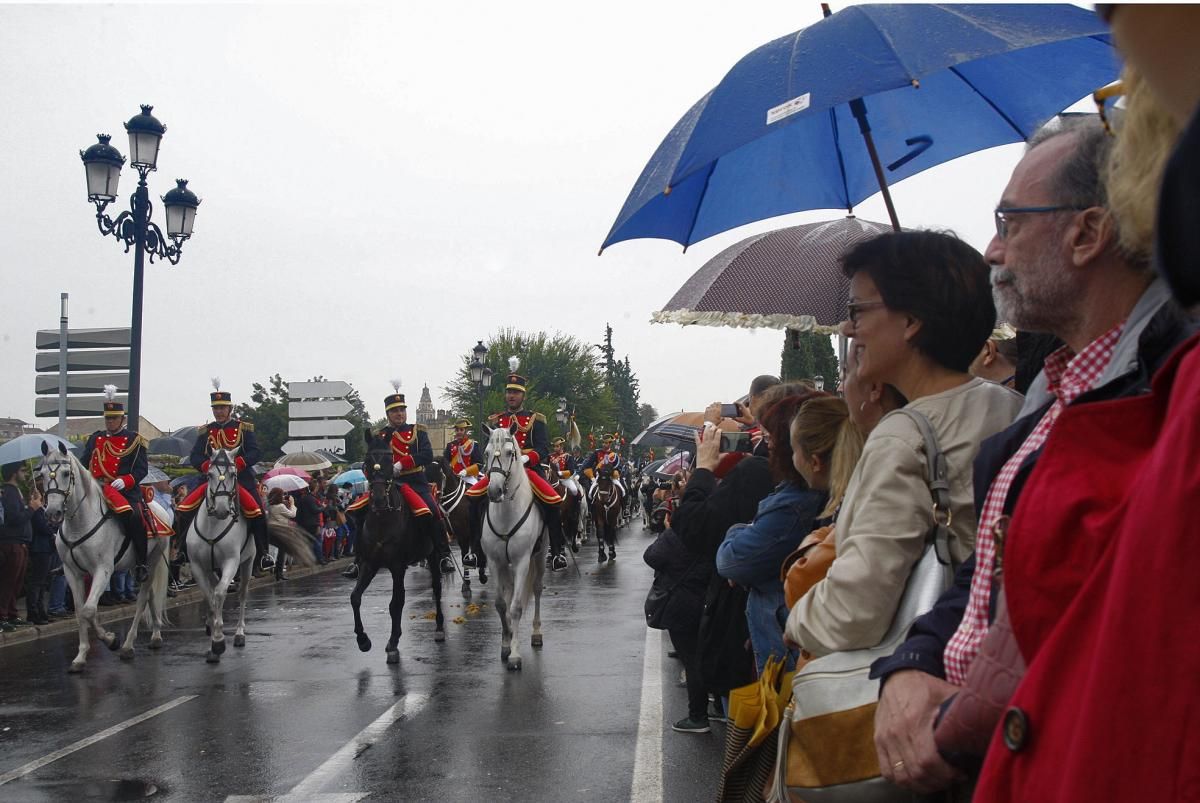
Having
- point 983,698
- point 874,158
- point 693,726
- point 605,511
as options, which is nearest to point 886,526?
point 983,698

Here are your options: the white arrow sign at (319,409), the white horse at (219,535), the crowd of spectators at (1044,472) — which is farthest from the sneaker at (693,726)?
the white arrow sign at (319,409)

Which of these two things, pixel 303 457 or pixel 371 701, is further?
pixel 303 457

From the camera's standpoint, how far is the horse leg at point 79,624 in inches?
450

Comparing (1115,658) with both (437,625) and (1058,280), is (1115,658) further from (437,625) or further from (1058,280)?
(437,625)

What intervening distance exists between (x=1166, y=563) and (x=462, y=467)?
18.0m

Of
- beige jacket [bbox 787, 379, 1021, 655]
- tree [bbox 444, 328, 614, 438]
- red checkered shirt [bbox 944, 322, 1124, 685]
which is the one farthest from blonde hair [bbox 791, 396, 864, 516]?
tree [bbox 444, 328, 614, 438]

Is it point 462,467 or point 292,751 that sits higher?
point 462,467

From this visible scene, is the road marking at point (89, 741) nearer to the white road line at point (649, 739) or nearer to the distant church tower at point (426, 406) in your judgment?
the white road line at point (649, 739)

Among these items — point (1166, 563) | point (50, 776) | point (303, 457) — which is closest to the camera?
point (1166, 563)

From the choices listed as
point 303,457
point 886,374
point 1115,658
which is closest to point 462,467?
point 303,457

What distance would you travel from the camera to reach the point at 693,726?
773cm

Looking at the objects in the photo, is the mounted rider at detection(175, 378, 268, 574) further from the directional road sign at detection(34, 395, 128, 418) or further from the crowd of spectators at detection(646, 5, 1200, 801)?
the crowd of spectators at detection(646, 5, 1200, 801)

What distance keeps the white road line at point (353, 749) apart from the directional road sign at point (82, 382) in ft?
→ 25.4

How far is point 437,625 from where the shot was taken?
1359 cm
